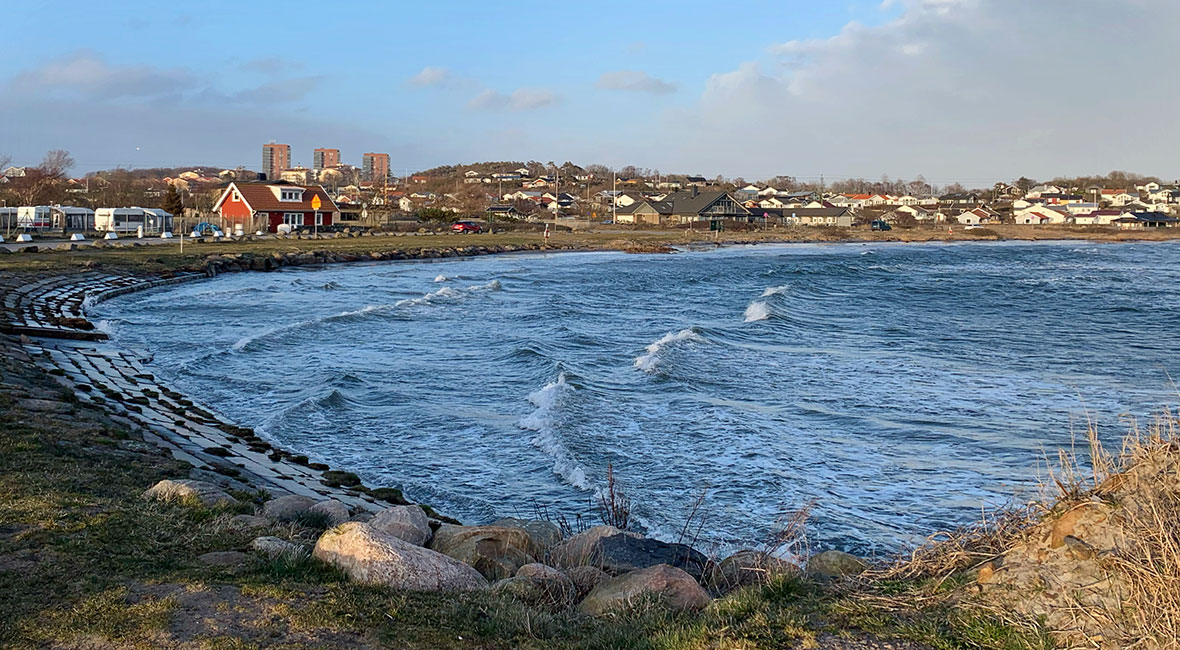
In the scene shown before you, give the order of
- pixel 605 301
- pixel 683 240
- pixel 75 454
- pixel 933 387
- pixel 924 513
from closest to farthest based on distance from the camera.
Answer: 1. pixel 75 454
2. pixel 924 513
3. pixel 933 387
4. pixel 605 301
5. pixel 683 240

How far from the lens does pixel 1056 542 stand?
5.40 m

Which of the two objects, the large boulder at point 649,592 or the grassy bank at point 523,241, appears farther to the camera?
the grassy bank at point 523,241

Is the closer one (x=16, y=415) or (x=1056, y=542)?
(x=1056, y=542)

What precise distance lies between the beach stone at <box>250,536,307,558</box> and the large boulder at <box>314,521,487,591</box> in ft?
0.43

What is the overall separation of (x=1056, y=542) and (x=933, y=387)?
14769 millimetres

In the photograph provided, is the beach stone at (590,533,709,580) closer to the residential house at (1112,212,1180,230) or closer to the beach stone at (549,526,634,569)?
the beach stone at (549,526,634,569)

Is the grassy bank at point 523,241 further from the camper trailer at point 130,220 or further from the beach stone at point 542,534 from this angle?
the beach stone at point 542,534

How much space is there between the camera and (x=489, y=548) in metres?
7.68

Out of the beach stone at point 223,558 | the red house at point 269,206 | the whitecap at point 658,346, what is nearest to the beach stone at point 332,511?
the beach stone at point 223,558

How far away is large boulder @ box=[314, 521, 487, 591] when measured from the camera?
20.5ft

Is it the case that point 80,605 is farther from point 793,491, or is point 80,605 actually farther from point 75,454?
point 793,491

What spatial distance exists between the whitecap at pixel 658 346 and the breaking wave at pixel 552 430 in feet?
7.45

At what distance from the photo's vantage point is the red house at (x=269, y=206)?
73.9 meters

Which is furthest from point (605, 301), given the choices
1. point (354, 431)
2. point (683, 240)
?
point (683, 240)
